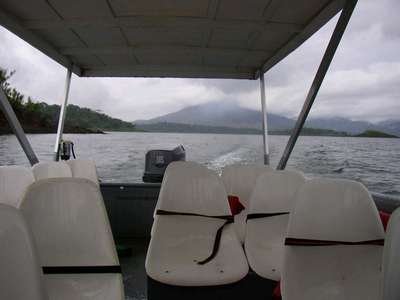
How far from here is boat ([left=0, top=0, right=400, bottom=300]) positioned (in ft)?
4.46

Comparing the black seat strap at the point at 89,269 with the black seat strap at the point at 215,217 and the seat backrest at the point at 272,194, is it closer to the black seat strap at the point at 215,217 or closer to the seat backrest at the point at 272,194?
the black seat strap at the point at 215,217

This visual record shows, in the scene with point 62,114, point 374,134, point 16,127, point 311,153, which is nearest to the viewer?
point 374,134

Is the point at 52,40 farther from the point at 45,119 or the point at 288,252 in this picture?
the point at 288,252

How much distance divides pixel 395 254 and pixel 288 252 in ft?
1.88

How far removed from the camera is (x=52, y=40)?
135 inches

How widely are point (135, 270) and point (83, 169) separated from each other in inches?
44.4

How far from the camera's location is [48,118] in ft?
14.6

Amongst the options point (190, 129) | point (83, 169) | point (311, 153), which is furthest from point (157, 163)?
point (311, 153)

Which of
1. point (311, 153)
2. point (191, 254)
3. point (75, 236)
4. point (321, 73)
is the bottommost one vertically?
point (191, 254)

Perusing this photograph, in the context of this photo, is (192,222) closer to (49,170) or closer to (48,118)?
(49,170)

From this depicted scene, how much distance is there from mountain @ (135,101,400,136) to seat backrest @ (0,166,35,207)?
2.66m

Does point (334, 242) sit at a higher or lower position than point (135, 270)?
higher

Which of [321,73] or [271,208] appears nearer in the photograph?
[271,208]

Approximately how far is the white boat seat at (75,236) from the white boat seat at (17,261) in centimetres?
45
